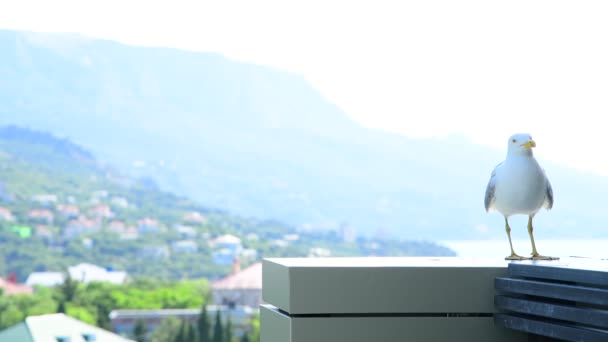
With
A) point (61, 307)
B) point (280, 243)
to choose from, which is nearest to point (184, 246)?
point (280, 243)

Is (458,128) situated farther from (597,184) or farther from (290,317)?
(290,317)

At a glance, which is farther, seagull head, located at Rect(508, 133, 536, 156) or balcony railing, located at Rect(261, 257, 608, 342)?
seagull head, located at Rect(508, 133, 536, 156)

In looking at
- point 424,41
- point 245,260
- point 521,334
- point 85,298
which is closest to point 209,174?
point 245,260

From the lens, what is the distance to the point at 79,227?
33.7m

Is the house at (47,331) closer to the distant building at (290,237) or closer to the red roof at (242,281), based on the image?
the red roof at (242,281)

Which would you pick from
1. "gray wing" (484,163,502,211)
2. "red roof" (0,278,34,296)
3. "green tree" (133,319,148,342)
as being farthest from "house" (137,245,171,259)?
"gray wing" (484,163,502,211)

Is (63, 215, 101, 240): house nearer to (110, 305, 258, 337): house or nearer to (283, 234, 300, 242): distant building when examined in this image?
(283, 234, 300, 242): distant building

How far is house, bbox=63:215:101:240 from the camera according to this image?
33.3 meters

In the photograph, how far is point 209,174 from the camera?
132 feet

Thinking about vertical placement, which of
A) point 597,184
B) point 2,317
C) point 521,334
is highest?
point 597,184

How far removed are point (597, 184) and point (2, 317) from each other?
1935 cm

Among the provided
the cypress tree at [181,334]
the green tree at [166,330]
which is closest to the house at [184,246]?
the green tree at [166,330]

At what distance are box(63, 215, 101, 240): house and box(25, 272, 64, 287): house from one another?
301cm

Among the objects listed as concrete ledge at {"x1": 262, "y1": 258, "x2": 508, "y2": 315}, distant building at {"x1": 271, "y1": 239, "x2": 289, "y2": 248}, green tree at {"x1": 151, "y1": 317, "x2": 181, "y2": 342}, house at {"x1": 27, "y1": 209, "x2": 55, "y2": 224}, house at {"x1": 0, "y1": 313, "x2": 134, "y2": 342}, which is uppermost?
house at {"x1": 27, "y1": 209, "x2": 55, "y2": 224}
